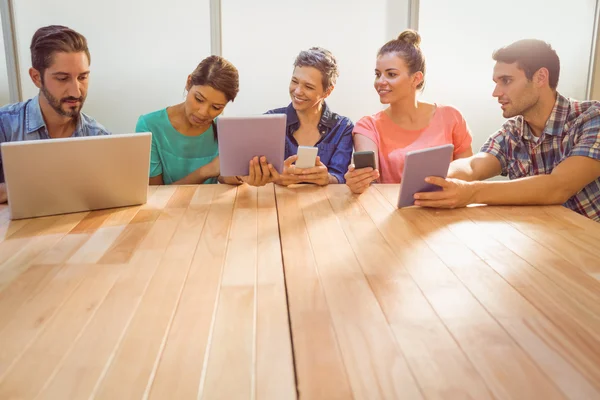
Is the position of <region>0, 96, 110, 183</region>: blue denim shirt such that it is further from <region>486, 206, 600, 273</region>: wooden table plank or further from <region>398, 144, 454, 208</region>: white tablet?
<region>486, 206, 600, 273</region>: wooden table plank

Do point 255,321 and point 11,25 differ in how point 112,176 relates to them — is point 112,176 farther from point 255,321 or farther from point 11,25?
point 11,25

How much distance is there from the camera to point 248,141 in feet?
7.06

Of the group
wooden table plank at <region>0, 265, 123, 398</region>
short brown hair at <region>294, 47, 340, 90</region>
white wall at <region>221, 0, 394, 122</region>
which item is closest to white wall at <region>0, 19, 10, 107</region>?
white wall at <region>221, 0, 394, 122</region>

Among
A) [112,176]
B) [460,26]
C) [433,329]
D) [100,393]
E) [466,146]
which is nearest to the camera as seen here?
[100,393]

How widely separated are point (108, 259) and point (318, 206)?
0.83 meters

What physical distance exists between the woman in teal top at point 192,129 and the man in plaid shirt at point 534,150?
1.11 metres

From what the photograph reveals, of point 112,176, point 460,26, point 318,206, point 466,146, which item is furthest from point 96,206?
point 460,26

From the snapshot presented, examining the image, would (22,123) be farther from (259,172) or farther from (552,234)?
(552,234)

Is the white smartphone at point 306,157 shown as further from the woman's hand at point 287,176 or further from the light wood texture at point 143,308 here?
the light wood texture at point 143,308

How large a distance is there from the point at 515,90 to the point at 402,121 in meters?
0.63

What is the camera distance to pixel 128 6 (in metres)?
3.95

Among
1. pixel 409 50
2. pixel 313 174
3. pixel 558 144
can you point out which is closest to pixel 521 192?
pixel 558 144

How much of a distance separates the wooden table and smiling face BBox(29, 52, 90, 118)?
759 mm

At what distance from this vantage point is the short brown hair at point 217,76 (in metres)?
2.52
